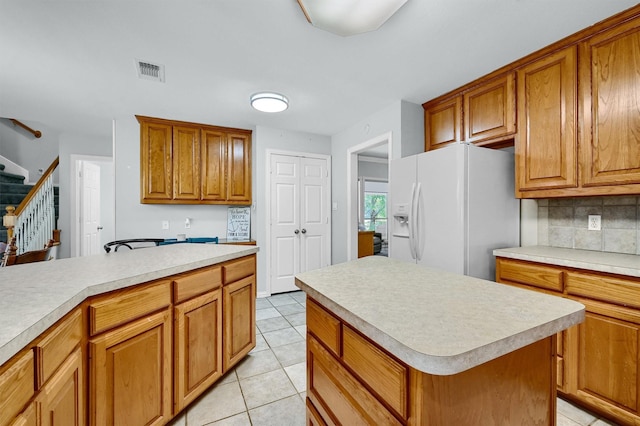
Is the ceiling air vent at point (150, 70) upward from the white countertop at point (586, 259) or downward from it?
upward

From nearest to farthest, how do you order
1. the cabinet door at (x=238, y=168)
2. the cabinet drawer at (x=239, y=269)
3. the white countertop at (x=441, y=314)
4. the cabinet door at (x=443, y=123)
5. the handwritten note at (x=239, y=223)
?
the white countertop at (x=441, y=314), the cabinet drawer at (x=239, y=269), the cabinet door at (x=443, y=123), the cabinet door at (x=238, y=168), the handwritten note at (x=239, y=223)

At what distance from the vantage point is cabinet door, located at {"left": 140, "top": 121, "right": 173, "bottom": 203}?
3.53m

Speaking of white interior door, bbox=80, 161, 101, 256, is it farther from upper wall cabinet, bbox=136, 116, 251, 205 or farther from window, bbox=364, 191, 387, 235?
window, bbox=364, 191, 387, 235

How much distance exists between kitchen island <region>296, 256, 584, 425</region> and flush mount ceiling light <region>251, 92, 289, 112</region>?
2230mm

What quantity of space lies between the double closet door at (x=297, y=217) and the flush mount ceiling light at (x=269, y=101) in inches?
45.3

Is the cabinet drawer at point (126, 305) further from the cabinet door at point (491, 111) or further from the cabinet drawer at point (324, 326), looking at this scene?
the cabinet door at point (491, 111)

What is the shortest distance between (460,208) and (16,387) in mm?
2402

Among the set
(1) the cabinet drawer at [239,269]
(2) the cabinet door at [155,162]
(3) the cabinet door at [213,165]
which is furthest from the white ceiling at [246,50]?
(1) the cabinet drawer at [239,269]

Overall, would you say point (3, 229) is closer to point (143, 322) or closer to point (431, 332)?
point (143, 322)

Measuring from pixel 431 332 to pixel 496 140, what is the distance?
2351 millimetres

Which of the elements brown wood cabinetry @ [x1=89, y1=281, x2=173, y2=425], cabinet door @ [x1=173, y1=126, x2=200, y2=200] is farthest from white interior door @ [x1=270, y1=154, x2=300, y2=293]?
brown wood cabinetry @ [x1=89, y1=281, x2=173, y2=425]

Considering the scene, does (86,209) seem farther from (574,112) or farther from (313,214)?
(574,112)

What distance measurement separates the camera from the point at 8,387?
28.0 inches

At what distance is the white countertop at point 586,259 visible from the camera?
4.97 ft
